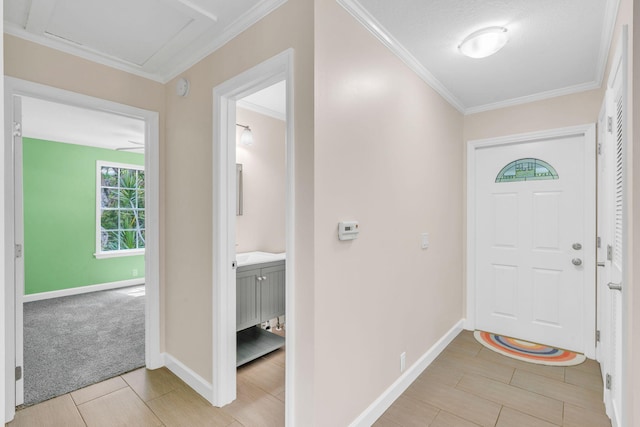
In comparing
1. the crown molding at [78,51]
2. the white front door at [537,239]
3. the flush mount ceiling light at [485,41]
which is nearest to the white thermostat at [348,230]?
the flush mount ceiling light at [485,41]

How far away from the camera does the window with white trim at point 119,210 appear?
553cm

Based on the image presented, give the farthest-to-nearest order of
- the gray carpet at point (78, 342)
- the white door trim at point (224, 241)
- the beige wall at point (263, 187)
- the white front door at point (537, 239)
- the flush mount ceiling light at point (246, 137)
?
the beige wall at point (263, 187) < the flush mount ceiling light at point (246, 137) < the white front door at point (537, 239) < the gray carpet at point (78, 342) < the white door trim at point (224, 241)

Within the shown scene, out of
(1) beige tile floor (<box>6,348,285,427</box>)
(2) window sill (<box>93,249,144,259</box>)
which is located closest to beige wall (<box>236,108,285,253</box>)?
(1) beige tile floor (<box>6,348,285,427</box>)

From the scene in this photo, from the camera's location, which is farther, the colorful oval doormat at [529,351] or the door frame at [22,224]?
the colorful oval doormat at [529,351]

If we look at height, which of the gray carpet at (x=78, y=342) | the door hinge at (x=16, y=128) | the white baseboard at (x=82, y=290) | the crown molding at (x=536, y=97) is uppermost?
the crown molding at (x=536, y=97)

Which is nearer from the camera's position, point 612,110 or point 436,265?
point 612,110

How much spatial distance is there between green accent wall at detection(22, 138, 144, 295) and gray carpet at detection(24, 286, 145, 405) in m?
0.45

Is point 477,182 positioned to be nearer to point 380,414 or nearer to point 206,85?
point 380,414

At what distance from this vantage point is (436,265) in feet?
9.71

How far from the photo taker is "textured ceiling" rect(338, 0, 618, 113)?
1.90 meters

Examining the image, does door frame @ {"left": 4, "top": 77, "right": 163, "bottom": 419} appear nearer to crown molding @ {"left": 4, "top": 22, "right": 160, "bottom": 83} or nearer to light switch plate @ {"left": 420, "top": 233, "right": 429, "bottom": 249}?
crown molding @ {"left": 4, "top": 22, "right": 160, "bottom": 83}

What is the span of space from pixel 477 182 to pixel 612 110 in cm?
155

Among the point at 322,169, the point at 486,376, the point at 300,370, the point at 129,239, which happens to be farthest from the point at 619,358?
the point at 129,239

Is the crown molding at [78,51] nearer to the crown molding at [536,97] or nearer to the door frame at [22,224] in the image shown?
the door frame at [22,224]
